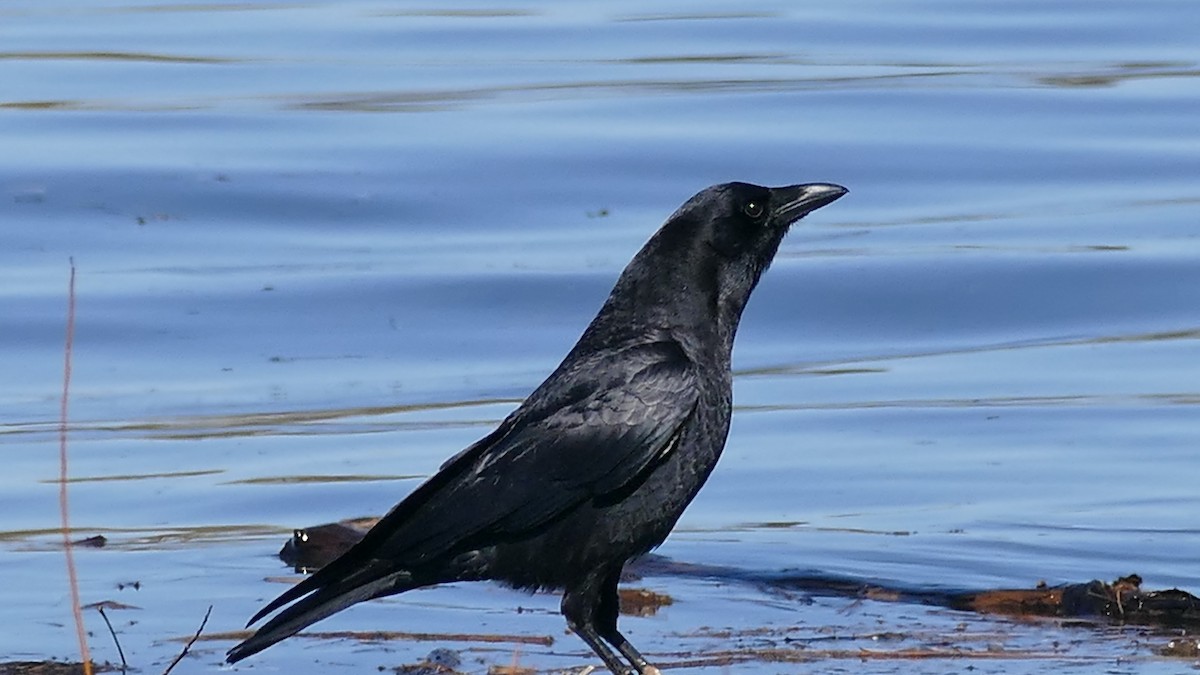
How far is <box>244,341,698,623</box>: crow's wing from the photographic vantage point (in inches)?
220

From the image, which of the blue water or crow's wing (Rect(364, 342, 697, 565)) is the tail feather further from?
the blue water

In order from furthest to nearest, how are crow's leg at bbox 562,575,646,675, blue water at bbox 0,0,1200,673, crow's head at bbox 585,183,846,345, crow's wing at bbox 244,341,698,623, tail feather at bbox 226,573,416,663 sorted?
blue water at bbox 0,0,1200,673, crow's head at bbox 585,183,846,345, crow's leg at bbox 562,575,646,675, crow's wing at bbox 244,341,698,623, tail feather at bbox 226,573,416,663

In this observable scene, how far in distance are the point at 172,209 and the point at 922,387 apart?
4.95m

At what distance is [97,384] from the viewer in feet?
32.2

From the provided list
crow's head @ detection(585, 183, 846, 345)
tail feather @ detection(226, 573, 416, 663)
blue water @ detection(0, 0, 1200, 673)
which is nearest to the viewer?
tail feather @ detection(226, 573, 416, 663)

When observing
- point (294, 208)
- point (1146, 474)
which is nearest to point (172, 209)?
point (294, 208)

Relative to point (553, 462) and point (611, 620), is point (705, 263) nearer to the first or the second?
point (553, 462)

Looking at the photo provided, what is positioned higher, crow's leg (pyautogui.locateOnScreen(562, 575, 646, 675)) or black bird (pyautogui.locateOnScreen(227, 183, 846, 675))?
black bird (pyautogui.locateOnScreen(227, 183, 846, 675))

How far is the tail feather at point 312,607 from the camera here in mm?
5398

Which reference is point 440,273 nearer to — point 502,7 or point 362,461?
point 362,461

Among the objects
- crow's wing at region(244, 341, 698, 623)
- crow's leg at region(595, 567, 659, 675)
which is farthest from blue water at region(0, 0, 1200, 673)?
crow's wing at region(244, 341, 698, 623)

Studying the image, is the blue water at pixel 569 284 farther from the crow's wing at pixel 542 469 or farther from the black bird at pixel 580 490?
the crow's wing at pixel 542 469

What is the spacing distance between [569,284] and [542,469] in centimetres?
567

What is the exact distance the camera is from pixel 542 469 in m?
5.70
